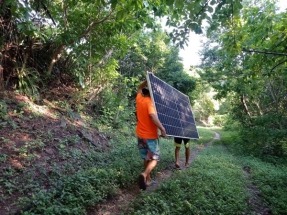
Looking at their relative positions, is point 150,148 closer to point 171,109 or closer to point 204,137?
point 171,109

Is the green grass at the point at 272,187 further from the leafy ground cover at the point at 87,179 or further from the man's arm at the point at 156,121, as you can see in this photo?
the man's arm at the point at 156,121

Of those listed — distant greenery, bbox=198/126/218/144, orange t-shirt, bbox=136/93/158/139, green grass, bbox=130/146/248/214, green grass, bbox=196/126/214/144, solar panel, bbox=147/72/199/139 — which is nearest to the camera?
green grass, bbox=130/146/248/214

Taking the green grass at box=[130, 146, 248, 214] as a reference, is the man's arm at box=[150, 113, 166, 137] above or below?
above

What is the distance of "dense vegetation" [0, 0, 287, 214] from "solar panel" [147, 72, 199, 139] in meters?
1.05

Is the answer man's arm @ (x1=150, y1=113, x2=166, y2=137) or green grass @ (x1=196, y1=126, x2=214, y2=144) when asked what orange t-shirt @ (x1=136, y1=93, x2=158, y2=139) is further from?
green grass @ (x1=196, y1=126, x2=214, y2=144)

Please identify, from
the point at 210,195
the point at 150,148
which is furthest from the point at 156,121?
the point at 210,195

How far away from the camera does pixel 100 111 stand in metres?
12.6

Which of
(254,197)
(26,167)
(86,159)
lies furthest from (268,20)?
(26,167)

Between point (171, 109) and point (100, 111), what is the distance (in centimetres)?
550

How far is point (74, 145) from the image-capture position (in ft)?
27.0

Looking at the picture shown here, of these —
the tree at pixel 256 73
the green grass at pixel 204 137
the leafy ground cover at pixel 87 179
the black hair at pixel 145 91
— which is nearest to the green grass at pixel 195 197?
the leafy ground cover at pixel 87 179

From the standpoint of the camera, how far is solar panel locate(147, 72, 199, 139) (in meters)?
6.66

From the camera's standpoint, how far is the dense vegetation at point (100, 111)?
5035 millimetres

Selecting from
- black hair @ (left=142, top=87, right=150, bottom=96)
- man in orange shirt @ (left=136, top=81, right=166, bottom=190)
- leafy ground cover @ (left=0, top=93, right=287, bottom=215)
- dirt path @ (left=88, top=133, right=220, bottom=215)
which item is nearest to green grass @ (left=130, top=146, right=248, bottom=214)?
leafy ground cover @ (left=0, top=93, right=287, bottom=215)
